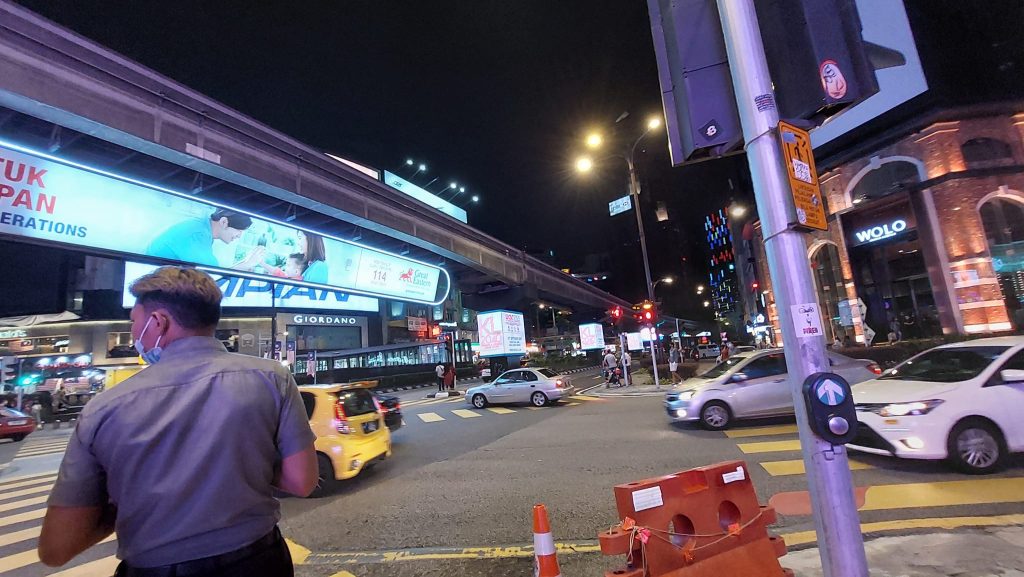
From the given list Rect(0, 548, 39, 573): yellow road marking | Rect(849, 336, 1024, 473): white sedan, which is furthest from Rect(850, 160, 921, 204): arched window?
Rect(0, 548, 39, 573): yellow road marking

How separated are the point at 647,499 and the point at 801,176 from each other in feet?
7.64

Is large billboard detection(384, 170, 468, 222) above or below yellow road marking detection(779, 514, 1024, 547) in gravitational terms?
above

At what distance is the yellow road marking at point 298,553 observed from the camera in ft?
15.2

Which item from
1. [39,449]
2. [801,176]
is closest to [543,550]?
[801,176]

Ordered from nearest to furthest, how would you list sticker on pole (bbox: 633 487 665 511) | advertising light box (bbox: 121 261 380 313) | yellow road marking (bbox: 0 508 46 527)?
1. sticker on pole (bbox: 633 487 665 511)
2. yellow road marking (bbox: 0 508 46 527)
3. advertising light box (bbox: 121 261 380 313)

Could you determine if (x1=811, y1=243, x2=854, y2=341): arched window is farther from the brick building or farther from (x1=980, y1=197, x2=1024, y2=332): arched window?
(x1=980, y1=197, x2=1024, y2=332): arched window

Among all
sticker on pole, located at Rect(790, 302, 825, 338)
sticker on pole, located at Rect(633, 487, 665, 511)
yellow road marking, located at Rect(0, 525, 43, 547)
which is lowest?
yellow road marking, located at Rect(0, 525, 43, 547)

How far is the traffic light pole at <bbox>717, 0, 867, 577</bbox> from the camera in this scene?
243 cm

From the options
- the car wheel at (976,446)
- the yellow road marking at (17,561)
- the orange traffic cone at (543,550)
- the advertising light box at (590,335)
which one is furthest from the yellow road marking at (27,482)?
the advertising light box at (590,335)

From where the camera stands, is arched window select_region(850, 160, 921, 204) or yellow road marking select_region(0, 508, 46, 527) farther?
arched window select_region(850, 160, 921, 204)

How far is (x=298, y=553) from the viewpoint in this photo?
191 inches

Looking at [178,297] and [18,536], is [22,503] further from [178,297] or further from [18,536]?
[178,297]

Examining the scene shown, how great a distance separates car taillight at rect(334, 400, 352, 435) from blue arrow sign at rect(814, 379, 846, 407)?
661 cm

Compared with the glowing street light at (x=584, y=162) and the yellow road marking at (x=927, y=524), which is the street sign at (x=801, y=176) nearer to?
the yellow road marking at (x=927, y=524)
